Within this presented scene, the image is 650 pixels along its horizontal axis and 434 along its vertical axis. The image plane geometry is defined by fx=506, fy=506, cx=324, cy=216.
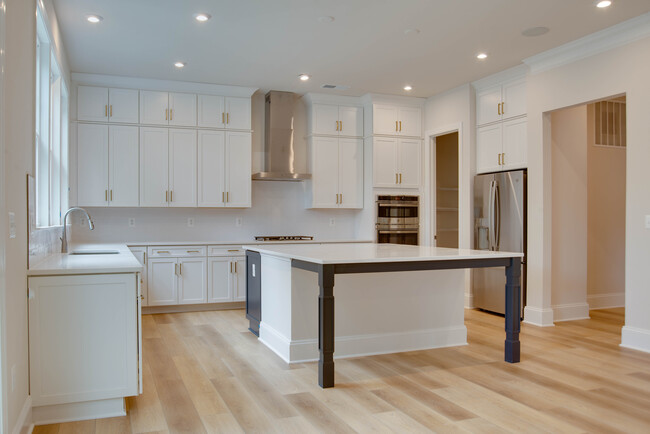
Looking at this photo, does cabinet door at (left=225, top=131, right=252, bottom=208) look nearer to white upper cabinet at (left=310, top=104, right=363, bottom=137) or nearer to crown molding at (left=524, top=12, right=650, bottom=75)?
white upper cabinet at (left=310, top=104, right=363, bottom=137)

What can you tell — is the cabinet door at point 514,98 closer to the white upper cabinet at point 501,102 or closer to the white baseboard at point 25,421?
the white upper cabinet at point 501,102

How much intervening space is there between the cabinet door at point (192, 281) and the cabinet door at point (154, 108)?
1.70 m

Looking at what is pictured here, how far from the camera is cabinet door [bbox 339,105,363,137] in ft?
22.5

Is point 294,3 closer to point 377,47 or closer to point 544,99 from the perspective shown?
point 377,47

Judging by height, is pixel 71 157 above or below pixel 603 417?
above

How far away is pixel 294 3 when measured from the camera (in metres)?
3.89

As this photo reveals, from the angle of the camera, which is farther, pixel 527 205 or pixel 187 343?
pixel 527 205

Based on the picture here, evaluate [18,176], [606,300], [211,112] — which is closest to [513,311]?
[606,300]

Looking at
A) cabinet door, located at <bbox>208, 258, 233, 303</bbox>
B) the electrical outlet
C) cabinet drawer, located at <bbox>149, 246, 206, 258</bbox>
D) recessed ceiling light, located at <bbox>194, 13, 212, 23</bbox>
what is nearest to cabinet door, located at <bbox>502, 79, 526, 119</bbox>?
recessed ceiling light, located at <bbox>194, 13, 212, 23</bbox>

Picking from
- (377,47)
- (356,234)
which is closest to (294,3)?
(377,47)

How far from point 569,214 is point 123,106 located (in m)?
5.16

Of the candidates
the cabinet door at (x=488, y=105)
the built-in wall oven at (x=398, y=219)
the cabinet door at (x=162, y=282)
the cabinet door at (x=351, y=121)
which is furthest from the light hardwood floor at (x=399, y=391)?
the cabinet door at (x=351, y=121)

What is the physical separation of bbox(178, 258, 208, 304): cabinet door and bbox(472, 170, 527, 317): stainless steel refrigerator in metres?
3.22

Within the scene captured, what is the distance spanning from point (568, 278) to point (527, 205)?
0.91m
